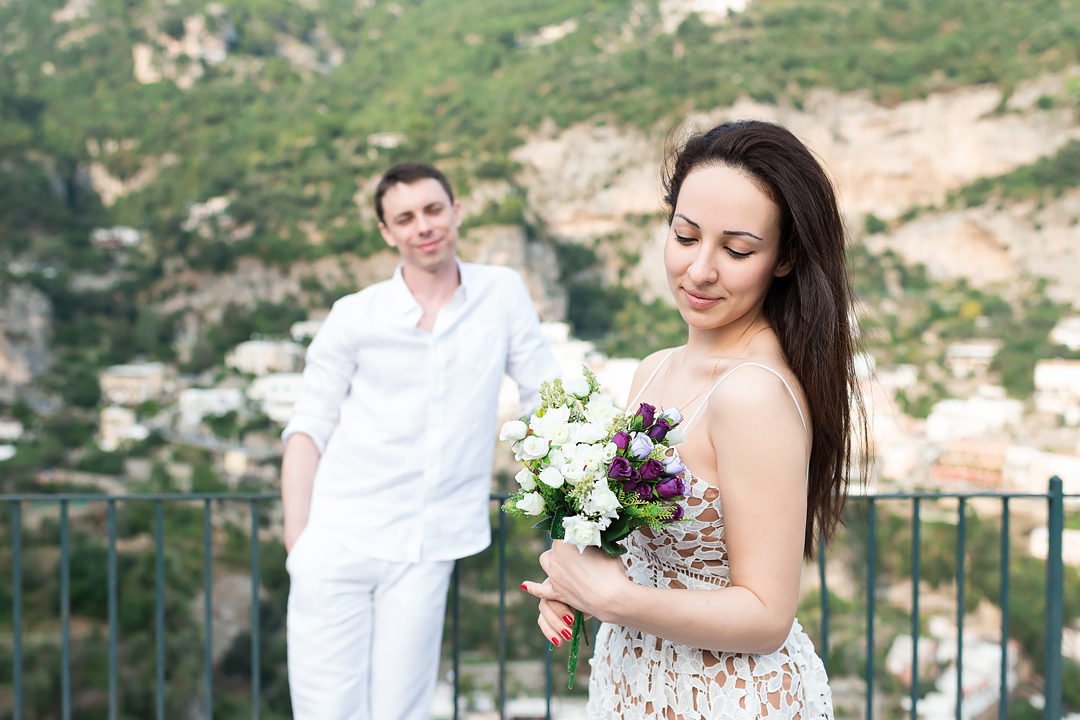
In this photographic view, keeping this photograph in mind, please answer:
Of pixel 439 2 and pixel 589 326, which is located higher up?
pixel 439 2

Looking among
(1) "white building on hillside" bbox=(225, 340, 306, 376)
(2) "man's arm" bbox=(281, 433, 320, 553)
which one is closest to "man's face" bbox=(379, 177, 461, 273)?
(2) "man's arm" bbox=(281, 433, 320, 553)

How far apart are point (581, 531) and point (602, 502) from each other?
0.05 m

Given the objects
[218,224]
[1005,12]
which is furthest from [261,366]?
[1005,12]

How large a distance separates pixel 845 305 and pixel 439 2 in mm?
61695

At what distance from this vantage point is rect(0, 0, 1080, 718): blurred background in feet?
84.3

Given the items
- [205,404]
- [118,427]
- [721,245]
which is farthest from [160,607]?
[205,404]

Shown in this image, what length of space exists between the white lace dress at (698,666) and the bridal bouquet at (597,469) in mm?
82

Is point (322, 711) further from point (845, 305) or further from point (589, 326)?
point (589, 326)

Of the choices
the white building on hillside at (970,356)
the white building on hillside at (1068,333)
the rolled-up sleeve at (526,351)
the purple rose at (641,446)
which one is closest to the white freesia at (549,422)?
the purple rose at (641,446)

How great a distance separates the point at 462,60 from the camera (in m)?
51.7

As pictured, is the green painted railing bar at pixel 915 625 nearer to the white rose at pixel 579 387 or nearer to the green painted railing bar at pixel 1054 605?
the green painted railing bar at pixel 1054 605

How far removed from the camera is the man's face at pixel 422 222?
7.13 feet

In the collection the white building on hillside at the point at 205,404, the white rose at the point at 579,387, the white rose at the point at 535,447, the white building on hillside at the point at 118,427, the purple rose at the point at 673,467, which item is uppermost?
the white rose at the point at 579,387

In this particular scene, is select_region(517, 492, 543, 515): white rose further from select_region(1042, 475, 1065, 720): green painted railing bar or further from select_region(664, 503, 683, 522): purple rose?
select_region(1042, 475, 1065, 720): green painted railing bar
